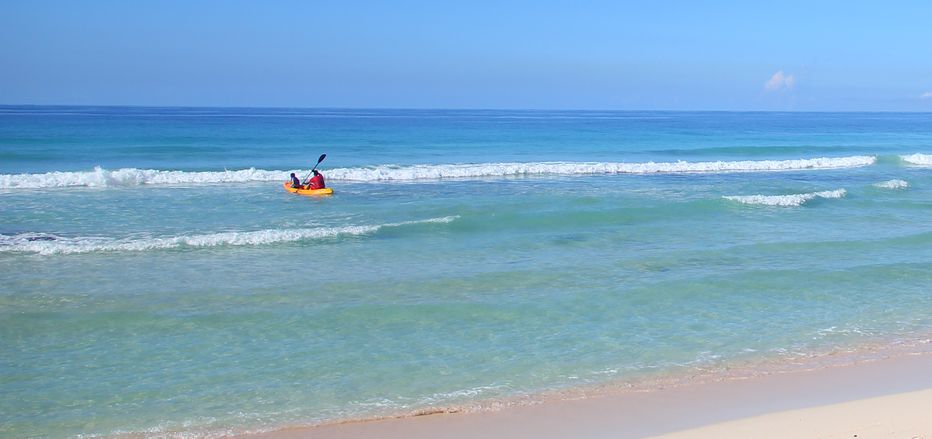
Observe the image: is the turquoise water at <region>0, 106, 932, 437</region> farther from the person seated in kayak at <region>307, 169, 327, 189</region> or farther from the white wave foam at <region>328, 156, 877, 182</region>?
the white wave foam at <region>328, 156, 877, 182</region>

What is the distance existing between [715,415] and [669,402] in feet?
1.47

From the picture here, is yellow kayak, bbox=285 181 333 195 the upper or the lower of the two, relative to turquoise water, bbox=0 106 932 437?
upper

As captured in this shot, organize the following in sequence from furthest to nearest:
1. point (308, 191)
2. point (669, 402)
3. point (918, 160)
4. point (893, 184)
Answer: point (918, 160), point (893, 184), point (308, 191), point (669, 402)

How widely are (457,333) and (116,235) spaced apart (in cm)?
916

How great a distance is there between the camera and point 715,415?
7.05 m

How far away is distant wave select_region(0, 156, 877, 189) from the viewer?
24438 mm

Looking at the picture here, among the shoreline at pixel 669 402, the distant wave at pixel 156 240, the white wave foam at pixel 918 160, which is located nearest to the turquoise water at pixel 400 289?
the distant wave at pixel 156 240

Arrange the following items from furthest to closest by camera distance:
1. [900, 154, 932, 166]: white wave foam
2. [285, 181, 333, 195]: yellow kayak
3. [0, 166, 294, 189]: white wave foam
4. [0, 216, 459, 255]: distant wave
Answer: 1. [900, 154, 932, 166]: white wave foam
2. [0, 166, 294, 189]: white wave foam
3. [285, 181, 333, 195]: yellow kayak
4. [0, 216, 459, 255]: distant wave

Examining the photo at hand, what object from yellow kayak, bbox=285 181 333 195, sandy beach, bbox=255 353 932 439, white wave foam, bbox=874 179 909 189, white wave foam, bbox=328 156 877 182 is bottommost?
sandy beach, bbox=255 353 932 439

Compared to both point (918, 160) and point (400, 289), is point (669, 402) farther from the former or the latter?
point (918, 160)

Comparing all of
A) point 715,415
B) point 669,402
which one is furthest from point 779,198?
point 715,415

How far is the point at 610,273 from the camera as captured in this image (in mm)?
12898

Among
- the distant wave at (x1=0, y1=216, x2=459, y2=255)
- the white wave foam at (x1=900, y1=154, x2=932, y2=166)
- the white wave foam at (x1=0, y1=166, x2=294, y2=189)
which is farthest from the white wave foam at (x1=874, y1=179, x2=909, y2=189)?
the white wave foam at (x1=0, y1=166, x2=294, y2=189)

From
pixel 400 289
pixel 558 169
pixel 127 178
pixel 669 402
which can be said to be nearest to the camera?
pixel 669 402
